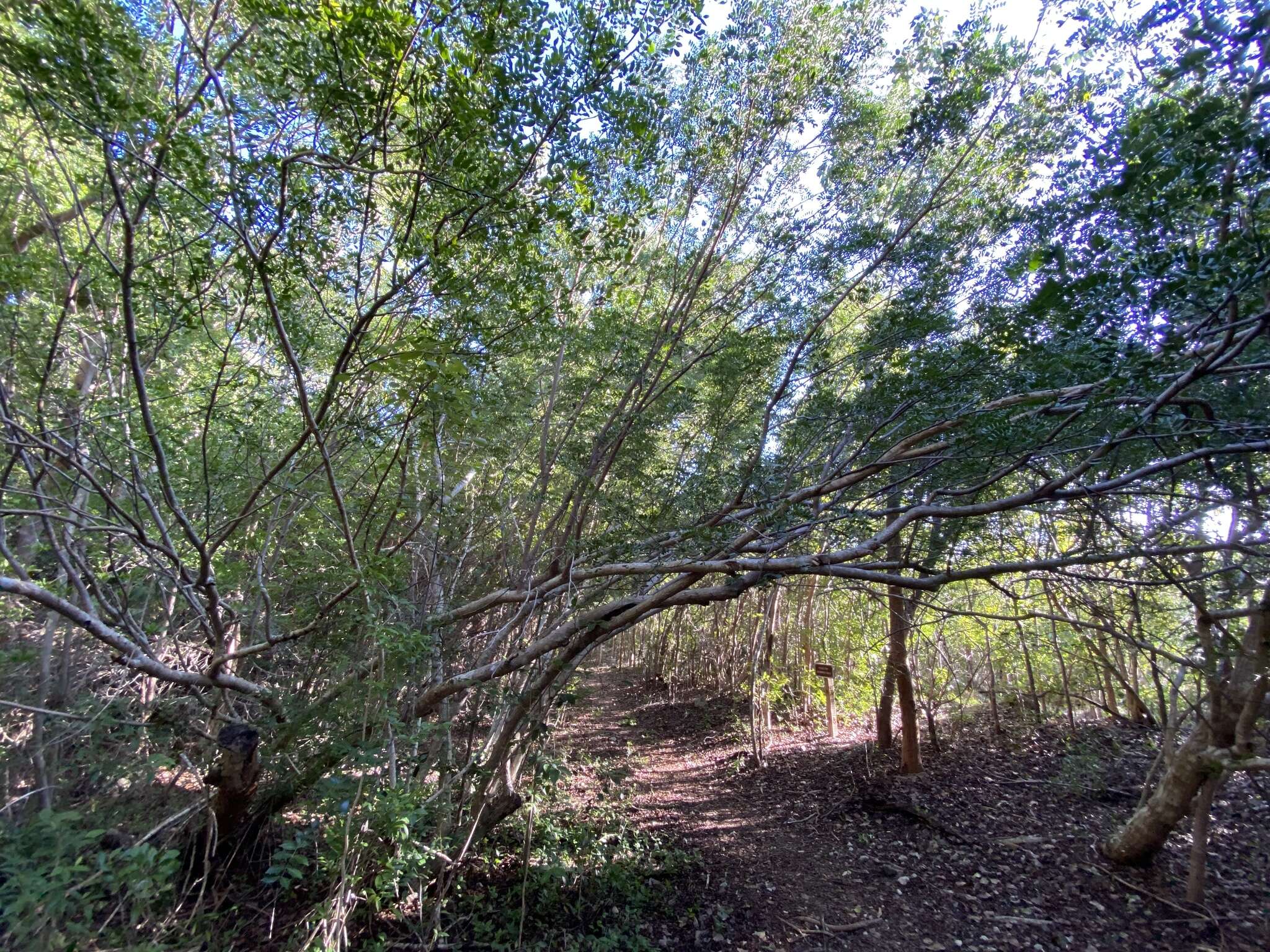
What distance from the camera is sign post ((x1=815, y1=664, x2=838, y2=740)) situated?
6.84 m

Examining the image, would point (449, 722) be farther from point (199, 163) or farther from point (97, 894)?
point (199, 163)

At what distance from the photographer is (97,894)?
2100mm

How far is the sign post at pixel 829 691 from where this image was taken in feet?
22.4

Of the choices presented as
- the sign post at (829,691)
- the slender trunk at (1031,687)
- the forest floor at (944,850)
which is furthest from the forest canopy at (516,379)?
the sign post at (829,691)

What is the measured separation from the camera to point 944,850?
4.10 metres

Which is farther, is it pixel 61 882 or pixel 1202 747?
pixel 1202 747

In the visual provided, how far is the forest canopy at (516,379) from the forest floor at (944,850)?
0.37 m

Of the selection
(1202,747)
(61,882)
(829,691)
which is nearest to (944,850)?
(1202,747)

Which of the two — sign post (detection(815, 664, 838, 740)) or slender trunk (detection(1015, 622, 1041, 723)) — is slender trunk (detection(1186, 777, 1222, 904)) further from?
sign post (detection(815, 664, 838, 740))

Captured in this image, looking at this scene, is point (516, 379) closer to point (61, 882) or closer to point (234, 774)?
point (234, 774)

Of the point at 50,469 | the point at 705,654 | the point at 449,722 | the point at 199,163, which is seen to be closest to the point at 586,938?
the point at 449,722

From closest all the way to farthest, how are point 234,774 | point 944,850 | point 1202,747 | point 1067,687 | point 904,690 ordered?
point 234,774 → point 1202,747 → point 944,850 → point 904,690 → point 1067,687

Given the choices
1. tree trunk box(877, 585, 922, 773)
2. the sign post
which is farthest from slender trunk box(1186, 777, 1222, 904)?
the sign post

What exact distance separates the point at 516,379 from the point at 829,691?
5493mm
